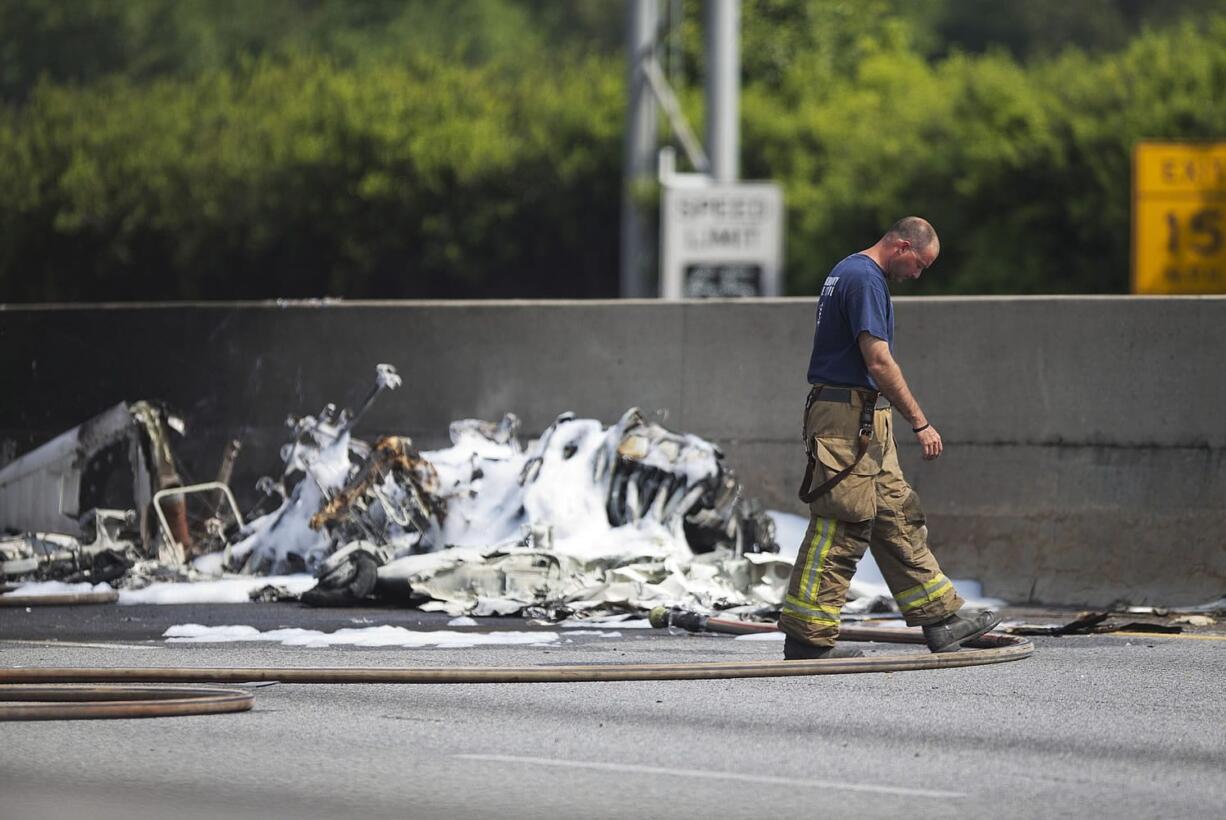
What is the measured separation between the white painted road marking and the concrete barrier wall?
4.68m

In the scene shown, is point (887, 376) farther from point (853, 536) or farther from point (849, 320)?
point (853, 536)

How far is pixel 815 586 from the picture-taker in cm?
848

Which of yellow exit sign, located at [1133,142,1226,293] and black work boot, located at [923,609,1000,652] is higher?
yellow exit sign, located at [1133,142,1226,293]

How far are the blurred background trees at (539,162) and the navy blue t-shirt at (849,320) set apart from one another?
14.3m

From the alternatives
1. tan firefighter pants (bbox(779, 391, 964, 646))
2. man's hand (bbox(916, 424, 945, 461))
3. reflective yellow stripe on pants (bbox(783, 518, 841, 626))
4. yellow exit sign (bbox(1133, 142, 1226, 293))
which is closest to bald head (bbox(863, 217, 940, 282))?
tan firefighter pants (bbox(779, 391, 964, 646))

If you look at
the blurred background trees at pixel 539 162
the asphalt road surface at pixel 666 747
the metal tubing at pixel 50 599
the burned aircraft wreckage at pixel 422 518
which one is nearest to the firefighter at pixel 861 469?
the asphalt road surface at pixel 666 747

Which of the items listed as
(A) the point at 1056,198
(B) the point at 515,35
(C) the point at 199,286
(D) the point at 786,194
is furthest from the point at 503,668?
(B) the point at 515,35

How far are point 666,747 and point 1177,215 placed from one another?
10.2 meters

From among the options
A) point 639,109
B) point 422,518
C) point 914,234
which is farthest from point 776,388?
point 639,109

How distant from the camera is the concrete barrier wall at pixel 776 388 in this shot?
1058 cm

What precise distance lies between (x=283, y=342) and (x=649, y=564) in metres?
3.22

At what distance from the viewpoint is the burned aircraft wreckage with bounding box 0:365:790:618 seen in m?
10.8

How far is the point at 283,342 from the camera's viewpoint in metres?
12.9

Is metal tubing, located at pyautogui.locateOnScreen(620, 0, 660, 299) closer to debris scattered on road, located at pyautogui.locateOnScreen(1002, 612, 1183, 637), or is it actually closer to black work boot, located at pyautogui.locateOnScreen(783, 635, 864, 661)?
debris scattered on road, located at pyautogui.locateOnScreen(1002, 612, 1183, 637)
